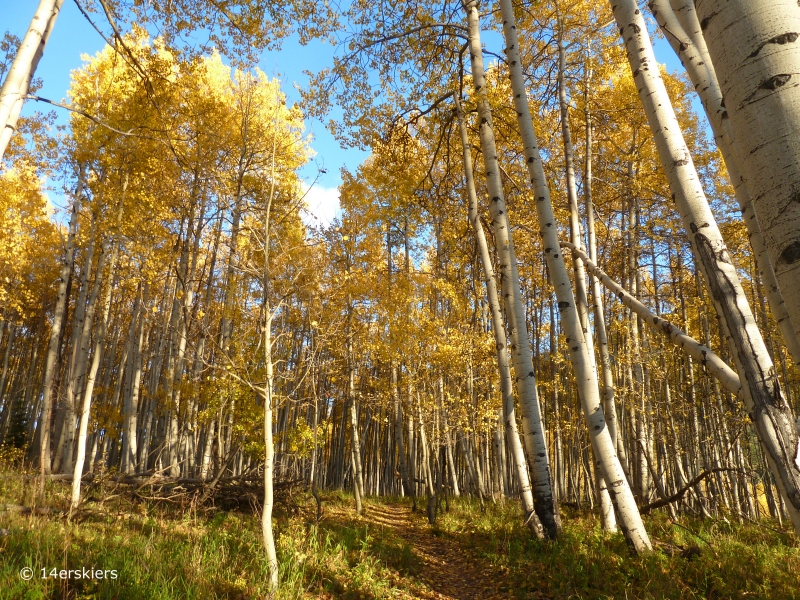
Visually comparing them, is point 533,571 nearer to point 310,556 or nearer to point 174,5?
point 310,556

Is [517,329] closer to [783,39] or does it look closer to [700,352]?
[700,352]

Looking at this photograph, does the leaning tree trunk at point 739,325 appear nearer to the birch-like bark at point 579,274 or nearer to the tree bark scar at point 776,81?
the tree bark scar at point 776,81

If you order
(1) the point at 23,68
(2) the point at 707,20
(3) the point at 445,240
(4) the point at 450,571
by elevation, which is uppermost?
(3) the point at 445,240

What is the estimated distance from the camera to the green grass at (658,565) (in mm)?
3793

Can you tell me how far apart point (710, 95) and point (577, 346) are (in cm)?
266

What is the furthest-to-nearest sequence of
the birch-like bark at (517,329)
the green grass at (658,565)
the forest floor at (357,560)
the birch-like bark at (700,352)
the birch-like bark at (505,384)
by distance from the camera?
the birch-like bark at (505,384) < the birch-like bark at (517,329) < the green grass at (658,565) < the forest floor at (357,560) < the birch-like bark at (700,352)

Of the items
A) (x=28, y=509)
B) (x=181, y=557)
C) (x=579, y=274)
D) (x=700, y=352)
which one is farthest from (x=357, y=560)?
(x=579, y=274)

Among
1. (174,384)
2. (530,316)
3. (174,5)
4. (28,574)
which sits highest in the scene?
(174,5)

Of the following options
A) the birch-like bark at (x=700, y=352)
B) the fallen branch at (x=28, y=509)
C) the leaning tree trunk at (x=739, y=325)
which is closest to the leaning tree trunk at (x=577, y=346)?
the birch-like bark at (x=700, y=352)

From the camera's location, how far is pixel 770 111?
105 centimetres

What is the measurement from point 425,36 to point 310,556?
771 centimetres

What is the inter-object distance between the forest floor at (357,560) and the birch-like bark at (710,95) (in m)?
2.95

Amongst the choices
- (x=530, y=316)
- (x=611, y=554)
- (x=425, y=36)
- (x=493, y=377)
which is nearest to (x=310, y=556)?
(x=611, y=554)

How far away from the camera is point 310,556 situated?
16.5ft
